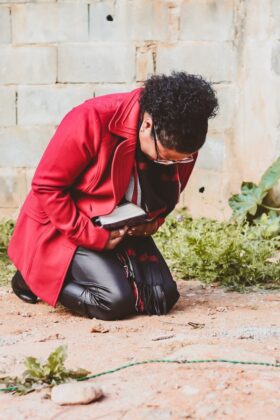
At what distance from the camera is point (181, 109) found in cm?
358

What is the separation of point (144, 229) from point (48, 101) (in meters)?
2.62

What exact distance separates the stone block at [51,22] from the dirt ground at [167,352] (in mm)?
2428

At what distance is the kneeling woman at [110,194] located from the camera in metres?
3.67

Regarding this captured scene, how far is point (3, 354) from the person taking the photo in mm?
3424

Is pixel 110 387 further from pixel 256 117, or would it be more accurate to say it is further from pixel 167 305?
pixel 256 117

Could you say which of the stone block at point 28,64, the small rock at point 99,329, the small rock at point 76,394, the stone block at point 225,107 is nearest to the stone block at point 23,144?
the stone block at point 28,64

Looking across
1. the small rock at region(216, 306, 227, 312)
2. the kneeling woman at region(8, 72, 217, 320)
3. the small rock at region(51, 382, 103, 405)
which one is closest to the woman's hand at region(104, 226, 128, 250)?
the kneeling woman at region(8, 72, 217, 320)

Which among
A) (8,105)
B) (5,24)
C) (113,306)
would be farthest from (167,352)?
(5,24)

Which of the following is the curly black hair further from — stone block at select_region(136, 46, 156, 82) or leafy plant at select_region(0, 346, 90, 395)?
stone block at select_region(136, 46, 156, 82)

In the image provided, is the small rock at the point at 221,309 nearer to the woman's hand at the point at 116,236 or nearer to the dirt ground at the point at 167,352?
the dirt ground at the point at 167,352

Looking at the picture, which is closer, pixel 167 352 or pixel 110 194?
pixel 167 352

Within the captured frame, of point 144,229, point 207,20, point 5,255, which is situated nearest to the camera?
point 144,229

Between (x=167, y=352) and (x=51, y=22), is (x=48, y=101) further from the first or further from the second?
(x=167, y=352)

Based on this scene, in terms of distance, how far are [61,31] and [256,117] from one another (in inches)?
66.3
